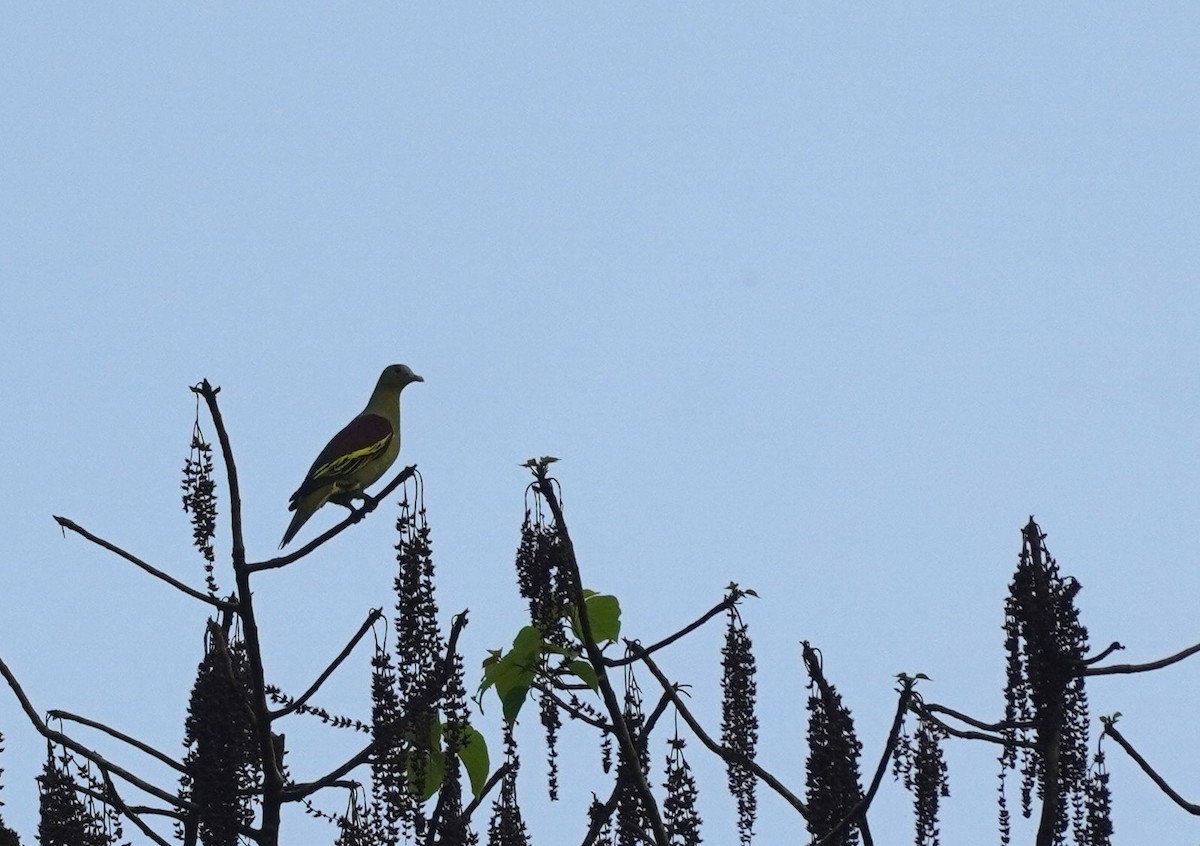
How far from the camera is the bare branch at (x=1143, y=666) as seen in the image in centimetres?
425

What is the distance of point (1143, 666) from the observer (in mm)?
4266

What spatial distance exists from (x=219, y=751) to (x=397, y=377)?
937cm

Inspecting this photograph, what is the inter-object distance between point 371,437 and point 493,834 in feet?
24.5

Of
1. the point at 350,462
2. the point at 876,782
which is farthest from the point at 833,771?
the point at 350,462

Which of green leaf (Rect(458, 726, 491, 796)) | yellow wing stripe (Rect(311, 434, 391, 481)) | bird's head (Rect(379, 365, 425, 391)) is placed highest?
bird's head (Rect(379, 365, 425, 391))

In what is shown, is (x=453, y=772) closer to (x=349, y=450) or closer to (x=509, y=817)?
(x=509, y=817)

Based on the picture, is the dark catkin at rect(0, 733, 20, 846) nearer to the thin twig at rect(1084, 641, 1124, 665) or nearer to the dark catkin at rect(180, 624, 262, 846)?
the dark catkin at rect(180, 624, 262, 846)

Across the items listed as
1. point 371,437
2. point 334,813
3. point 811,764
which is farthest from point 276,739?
point 371,437

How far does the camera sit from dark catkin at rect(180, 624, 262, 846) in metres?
5.43

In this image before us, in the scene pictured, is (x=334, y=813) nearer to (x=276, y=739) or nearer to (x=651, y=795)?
(x=276, y=739)

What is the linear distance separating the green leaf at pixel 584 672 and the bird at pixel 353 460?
578 cm

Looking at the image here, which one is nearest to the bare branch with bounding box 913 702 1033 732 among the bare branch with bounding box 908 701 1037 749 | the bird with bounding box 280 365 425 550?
the bare branch with bounding box 908 701 1037 749

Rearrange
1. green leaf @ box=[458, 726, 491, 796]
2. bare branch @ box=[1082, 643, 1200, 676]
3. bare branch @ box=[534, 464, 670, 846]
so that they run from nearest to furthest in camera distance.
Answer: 1. bare branch @ box=[1082, 643, 1200, 676]
2. bare branch @ box=[534, 464, 670, 846]
3. green leaf @ box=[458, 726, 491, 796]

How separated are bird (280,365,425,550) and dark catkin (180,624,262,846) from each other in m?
5.52
